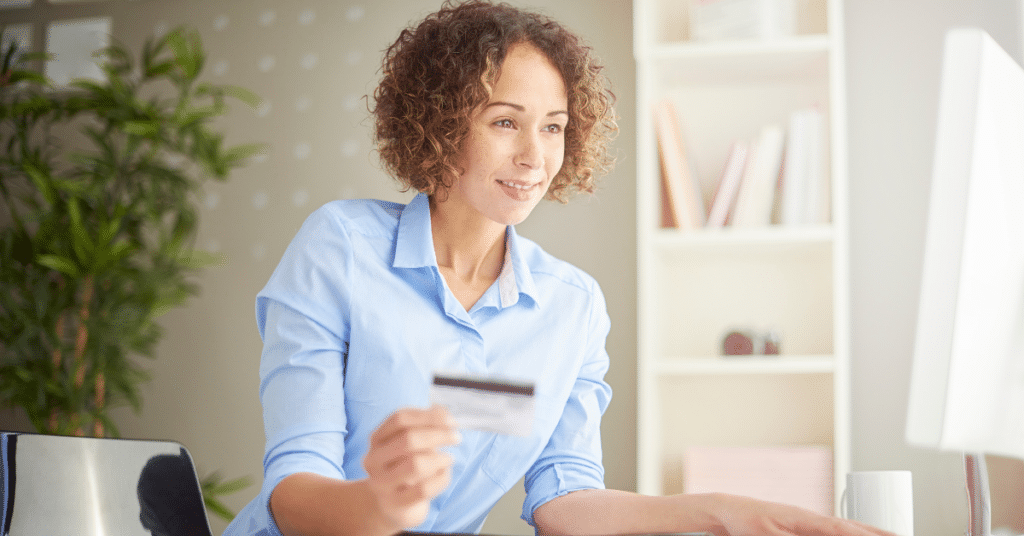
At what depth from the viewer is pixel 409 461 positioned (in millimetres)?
595

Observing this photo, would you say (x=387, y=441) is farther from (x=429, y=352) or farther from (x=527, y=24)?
(x=527, y=24)

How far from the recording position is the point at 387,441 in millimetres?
611

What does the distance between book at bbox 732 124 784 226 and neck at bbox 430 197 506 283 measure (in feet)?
2.85

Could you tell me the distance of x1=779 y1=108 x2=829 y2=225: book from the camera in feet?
5.91

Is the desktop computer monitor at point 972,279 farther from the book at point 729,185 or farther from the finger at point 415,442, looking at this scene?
the book at point 729,185

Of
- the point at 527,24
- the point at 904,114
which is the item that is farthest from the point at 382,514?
the point at 904,114

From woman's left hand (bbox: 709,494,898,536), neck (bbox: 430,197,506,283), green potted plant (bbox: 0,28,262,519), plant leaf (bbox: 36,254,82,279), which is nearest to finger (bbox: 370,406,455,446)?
woman's left hand (bbox: 709,494,898,536)

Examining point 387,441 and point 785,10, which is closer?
point 387,441

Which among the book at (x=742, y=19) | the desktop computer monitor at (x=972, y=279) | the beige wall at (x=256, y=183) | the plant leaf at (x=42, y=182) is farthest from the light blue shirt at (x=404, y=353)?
the plant leaf at (x=42, y=182)

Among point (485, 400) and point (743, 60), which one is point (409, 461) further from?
point (743, 60)

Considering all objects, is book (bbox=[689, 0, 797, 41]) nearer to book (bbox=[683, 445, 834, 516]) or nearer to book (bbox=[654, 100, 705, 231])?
book (bbox=[654, 100, 705, 231])

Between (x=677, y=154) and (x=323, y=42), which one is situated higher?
(x=323, y=42)

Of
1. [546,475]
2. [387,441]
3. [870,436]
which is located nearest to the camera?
[387,441]

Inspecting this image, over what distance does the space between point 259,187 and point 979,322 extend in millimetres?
2303
